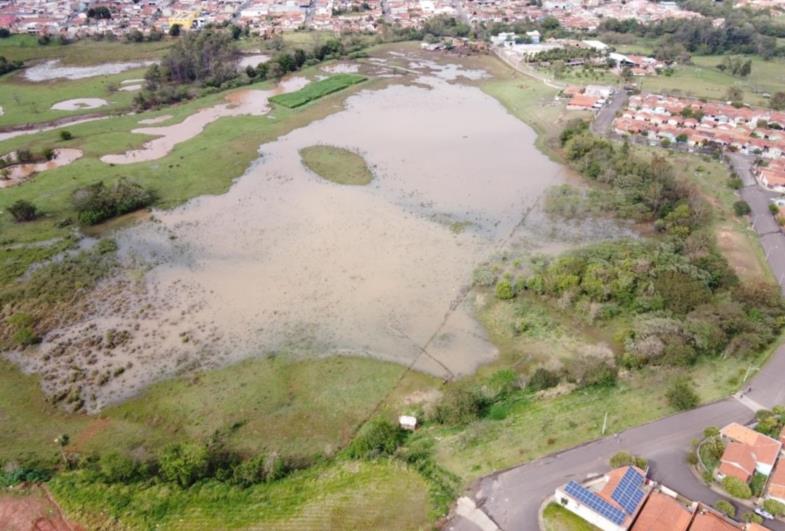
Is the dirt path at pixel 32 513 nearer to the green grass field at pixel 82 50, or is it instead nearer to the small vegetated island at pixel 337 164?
the small vegetated island at pixel 337 164

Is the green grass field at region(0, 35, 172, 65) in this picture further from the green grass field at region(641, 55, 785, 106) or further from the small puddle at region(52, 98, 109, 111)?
the green grass field at region(641, 55, 785, 106)

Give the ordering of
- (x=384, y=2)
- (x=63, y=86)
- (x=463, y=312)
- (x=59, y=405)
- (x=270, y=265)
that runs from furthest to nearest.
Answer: (x=384, y=2), (x=63, y=86), (x=270, y=265), (x=463, y=312), (x=59, y=405)

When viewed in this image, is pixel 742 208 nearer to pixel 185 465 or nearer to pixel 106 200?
pixel 185 465

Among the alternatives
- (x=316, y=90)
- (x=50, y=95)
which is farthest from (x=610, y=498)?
(x=50, y=95)

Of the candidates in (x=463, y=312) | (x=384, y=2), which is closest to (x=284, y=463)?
(x=463, y=312)

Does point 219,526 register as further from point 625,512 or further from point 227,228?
point 227,228

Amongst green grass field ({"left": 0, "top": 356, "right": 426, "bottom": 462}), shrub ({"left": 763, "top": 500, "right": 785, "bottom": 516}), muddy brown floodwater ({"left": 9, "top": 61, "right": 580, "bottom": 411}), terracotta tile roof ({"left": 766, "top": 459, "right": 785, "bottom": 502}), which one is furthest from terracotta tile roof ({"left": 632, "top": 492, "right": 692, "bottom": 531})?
green grass field ({"left": 0, "top": 356, "right": 426, "bottom": 462})

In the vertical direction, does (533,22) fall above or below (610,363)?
above
